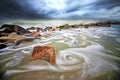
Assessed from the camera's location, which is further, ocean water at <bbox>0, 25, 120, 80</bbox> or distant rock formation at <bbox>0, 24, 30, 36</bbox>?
distant rock formation at <bbox>0, 24, 30, 36</bbox>

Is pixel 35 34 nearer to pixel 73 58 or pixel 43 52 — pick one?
pixel 43 52

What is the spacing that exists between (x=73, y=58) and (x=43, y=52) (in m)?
0.44

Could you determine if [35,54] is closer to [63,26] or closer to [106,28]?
[63,26]

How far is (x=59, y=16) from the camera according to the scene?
224cm

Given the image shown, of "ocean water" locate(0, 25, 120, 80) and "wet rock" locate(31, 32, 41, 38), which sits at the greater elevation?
"wet rock" locate(31, 32, 41, 38)

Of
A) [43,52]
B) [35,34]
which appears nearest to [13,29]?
[35,34]

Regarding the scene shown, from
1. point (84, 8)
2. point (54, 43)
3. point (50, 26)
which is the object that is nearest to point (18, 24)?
point (50, 26)

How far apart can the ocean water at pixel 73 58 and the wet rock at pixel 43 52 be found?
6 cm

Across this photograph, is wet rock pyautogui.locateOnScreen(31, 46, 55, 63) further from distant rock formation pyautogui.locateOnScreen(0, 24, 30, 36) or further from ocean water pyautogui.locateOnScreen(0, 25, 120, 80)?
distant rock formation pyautogui.locateOnScreen(0, 24, 30, 36)

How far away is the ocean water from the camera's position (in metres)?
1.93

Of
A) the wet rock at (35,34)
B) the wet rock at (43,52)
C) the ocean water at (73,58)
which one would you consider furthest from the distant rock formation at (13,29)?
the wet rock at (43,52)

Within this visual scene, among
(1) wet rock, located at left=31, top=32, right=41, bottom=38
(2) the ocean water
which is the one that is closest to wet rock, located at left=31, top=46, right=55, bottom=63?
(2) the ocean water

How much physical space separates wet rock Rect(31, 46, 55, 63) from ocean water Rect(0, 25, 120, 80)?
0.18 feet

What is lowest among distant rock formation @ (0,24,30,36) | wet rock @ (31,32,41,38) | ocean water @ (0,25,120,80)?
ocean water @ (0,25,120,80)
